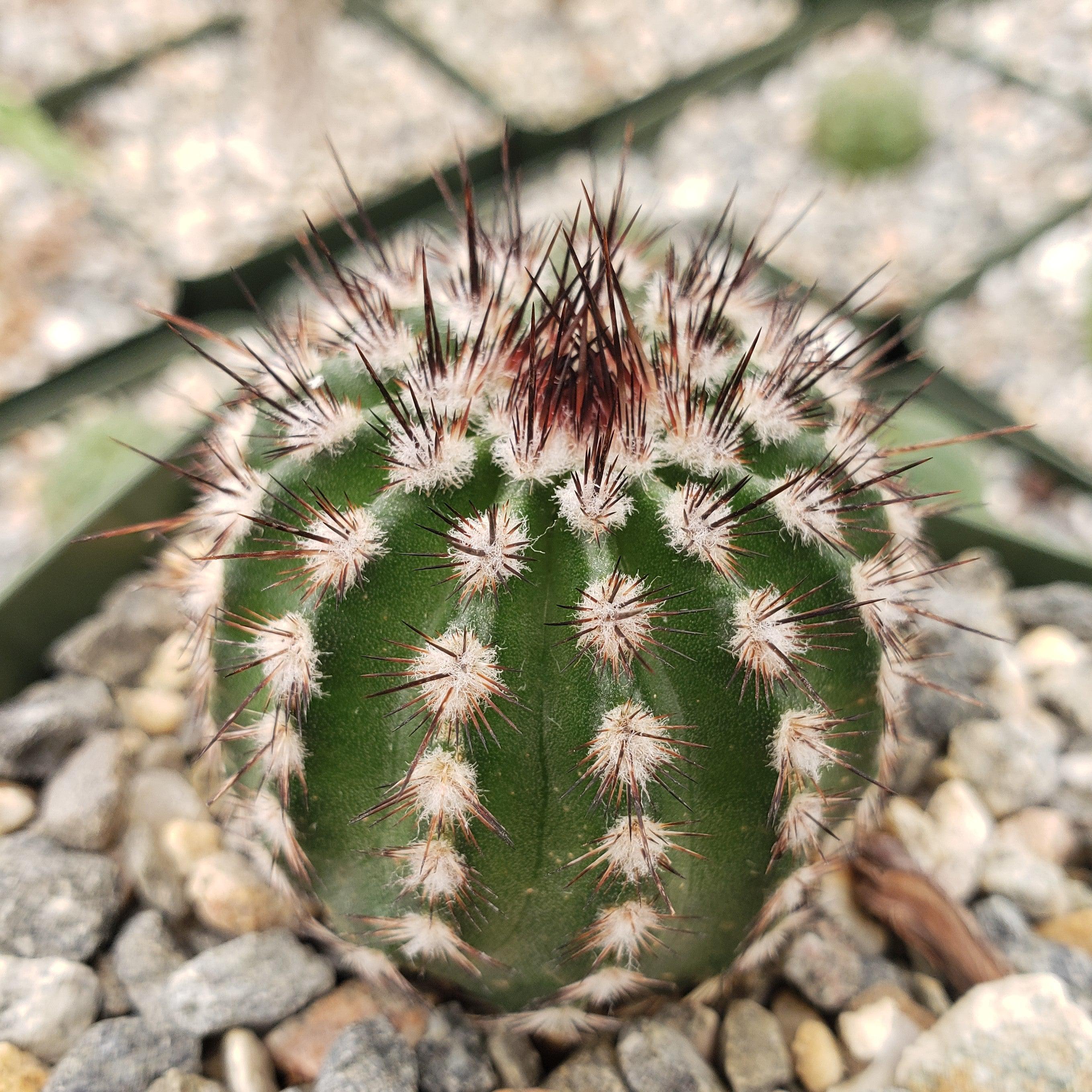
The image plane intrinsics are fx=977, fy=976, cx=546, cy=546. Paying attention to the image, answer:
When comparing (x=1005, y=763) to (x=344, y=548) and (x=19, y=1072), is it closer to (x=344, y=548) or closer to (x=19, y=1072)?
(x=344, y=548)

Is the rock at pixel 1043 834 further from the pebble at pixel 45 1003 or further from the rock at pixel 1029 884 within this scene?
the pebble at pixel 45 1003

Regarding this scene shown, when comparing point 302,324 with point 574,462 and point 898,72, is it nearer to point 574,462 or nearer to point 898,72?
point 574,462

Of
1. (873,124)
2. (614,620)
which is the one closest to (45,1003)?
(614,620)

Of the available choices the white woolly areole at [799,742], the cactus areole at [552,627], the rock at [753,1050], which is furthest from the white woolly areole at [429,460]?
the rock at [753,1050]

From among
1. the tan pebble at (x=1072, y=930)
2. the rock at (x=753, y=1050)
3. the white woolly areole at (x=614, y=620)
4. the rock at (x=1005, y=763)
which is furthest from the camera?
the rock at (x=1005, y=763)

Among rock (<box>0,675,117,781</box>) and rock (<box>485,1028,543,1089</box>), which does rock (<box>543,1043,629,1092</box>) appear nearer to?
rock (<box>485,1028,543,1089</box>)

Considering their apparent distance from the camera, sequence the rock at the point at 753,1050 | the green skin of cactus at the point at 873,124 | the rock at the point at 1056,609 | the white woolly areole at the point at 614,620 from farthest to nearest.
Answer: the green skin of cactus at the point at 873,124, the rock at the point at 1056,609, the rock at the point at 753,1050, the white woolly areole at the point at 614,620
